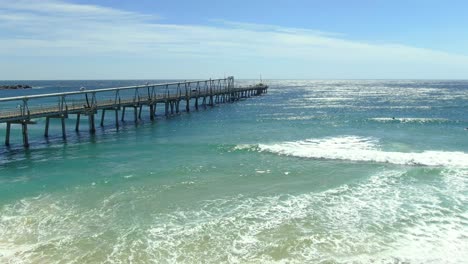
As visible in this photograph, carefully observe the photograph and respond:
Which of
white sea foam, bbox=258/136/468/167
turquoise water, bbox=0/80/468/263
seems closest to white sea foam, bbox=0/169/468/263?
turquoise water, bbox=0/80/468/263

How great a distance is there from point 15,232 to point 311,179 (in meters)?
13.2

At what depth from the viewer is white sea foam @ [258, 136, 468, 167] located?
2534 cm

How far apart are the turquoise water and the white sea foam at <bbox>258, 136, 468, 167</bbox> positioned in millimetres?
108

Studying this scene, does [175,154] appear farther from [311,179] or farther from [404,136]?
[404,136]

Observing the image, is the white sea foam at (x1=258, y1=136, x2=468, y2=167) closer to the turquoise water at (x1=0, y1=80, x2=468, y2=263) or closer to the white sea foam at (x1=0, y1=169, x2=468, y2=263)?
the turquoise water at (x1=0, y1=80, x2=468, y2=263)

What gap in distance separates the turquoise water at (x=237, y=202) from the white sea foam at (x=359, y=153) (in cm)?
11

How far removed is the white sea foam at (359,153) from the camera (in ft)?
83.1

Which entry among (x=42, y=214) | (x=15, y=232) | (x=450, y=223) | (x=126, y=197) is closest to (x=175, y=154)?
(x=126, y=197)

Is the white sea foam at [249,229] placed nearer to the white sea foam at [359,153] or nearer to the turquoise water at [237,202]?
the turquoise water at [237,202]

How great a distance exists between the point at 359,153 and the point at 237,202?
42.1 feet

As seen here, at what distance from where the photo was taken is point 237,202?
17.8 m

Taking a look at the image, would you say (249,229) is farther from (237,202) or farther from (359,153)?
(359,153)

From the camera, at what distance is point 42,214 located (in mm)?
16422

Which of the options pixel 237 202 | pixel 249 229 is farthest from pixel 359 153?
pixel 249 229
